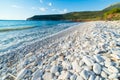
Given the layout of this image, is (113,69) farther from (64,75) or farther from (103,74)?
(64,75)

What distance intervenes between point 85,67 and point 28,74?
2079 mm

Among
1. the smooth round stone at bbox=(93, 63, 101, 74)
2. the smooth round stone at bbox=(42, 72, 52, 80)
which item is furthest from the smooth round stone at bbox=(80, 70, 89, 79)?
the smooth round stone at bbox=(42, 72, 52, 80)

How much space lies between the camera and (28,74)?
5211 mm

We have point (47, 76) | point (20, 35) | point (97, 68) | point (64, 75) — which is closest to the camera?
point (97, 68)

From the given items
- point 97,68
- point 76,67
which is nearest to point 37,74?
point 76,67

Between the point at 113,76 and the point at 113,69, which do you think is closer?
the point at 113,76

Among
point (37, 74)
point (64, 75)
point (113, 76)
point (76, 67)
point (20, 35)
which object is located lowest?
point (20, 35)

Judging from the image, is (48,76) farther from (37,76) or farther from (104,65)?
(104,65)

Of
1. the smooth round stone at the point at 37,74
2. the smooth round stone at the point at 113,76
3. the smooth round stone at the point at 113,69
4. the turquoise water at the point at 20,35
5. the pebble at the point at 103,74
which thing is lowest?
the turquoise water at the point at 20,35

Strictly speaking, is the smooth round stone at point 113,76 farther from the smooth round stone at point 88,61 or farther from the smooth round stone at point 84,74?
the smooth round stone at point 88,61

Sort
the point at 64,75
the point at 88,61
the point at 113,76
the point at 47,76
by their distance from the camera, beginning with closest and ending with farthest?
1. the point at 113,76
2. the point at 64,75
3. the point at 47,76
4. the point at 88,61

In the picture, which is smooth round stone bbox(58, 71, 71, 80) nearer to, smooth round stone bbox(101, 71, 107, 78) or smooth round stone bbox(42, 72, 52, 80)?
smooth round stone bbox(42, 72, 52, 80)

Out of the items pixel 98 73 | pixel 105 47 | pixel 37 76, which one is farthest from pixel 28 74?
pixel 105 47

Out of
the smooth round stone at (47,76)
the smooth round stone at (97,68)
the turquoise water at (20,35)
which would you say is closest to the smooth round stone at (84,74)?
the smooth round stone at (97,68)
